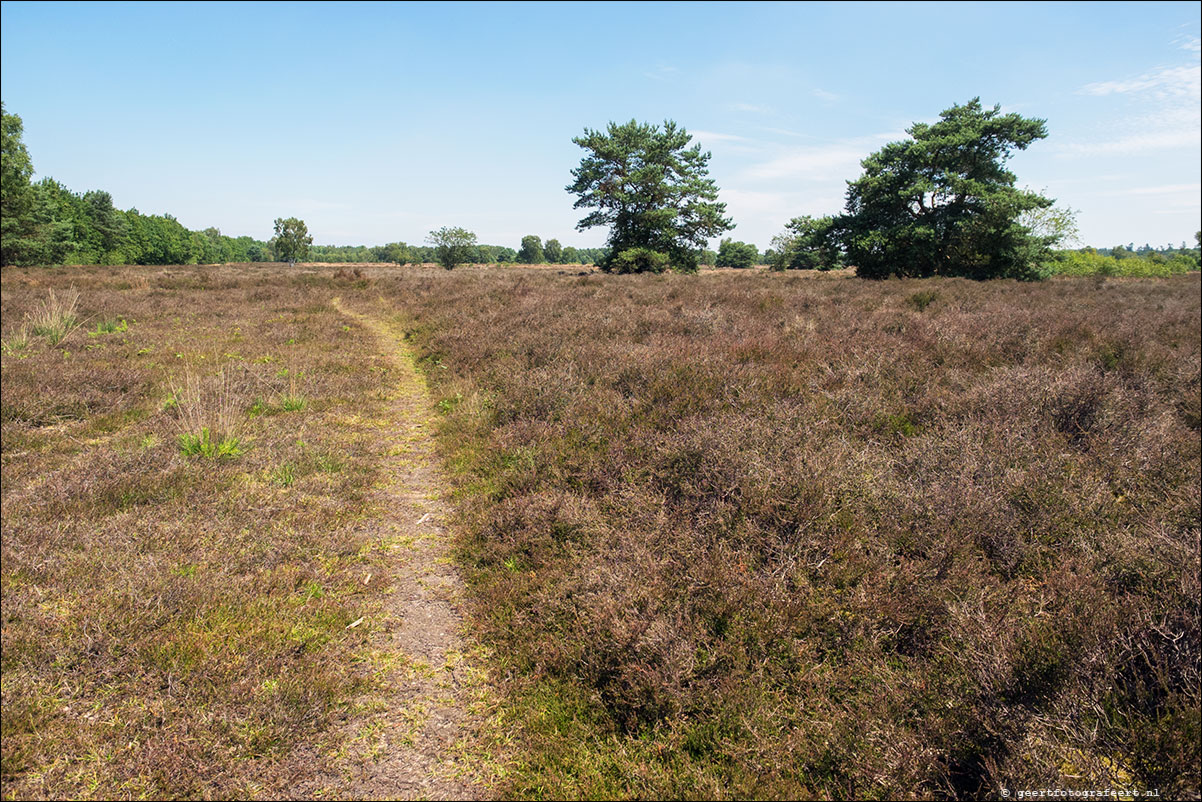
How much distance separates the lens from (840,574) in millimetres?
3652

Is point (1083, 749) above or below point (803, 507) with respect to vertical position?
below

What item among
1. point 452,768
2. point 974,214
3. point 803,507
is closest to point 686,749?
point 452,768

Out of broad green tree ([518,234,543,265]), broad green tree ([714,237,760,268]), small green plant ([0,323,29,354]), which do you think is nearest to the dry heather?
small green plant ([0,323,29,354])

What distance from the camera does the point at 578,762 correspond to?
2719 mm

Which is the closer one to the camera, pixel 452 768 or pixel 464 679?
pixel 452 768

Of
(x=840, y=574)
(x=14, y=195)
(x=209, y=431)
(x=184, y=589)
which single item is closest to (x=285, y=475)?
(x=209, y=431)

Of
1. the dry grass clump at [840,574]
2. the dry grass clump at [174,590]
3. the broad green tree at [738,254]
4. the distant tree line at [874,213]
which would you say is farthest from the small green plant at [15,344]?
the broad green tree at [738,254]

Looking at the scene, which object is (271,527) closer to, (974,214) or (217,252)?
(974,214)

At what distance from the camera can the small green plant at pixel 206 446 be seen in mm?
6047

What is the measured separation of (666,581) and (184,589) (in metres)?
3.43

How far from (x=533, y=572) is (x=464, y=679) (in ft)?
3.33

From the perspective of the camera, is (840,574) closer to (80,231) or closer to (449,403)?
(449,403)

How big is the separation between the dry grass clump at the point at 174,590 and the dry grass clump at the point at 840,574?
45.1 inches

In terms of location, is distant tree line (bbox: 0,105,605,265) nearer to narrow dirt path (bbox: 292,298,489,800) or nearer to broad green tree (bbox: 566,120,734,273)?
broad green tree (bbox: 566,120,734,273)
